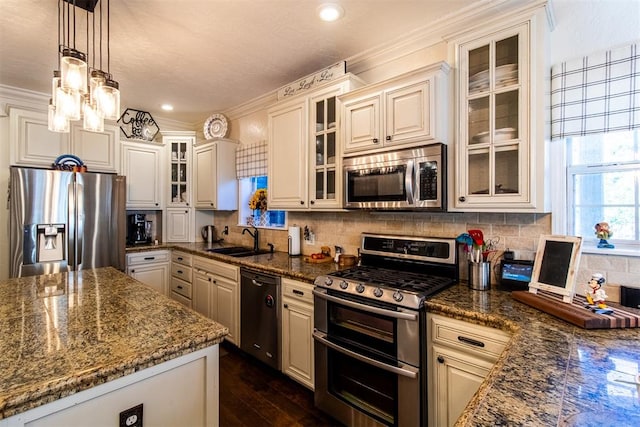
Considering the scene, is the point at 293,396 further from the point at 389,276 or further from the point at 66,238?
the point at 66,238

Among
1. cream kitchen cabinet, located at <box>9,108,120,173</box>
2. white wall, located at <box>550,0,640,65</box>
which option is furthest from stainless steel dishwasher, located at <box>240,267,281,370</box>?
white wall, located at <box>550,0,640,65</box>

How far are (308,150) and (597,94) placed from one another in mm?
1904

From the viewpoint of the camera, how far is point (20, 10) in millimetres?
1992

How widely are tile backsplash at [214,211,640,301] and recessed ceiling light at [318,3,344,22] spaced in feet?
4.67

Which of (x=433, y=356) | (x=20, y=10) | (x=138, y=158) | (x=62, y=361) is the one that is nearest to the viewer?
(x=62, y=361)

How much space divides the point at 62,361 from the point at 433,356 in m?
1.58

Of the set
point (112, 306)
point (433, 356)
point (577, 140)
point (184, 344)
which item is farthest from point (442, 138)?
point (112, 306)

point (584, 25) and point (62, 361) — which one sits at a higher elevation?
point (584, 25)

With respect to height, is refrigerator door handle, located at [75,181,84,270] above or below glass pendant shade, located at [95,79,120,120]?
below

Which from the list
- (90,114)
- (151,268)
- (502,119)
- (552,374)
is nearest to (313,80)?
(502,119)

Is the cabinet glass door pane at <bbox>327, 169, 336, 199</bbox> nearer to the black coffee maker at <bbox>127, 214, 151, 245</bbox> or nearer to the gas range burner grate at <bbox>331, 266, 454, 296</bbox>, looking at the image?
the gas range burner grate at <bbox>331, 266, 454, 296</bbox>

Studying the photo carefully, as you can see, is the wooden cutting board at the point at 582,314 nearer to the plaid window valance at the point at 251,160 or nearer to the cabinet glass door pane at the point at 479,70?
the cabinet glass door pane at the point at 479,70

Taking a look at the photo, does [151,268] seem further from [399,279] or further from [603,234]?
[603,234]

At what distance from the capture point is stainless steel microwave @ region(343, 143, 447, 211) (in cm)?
196
